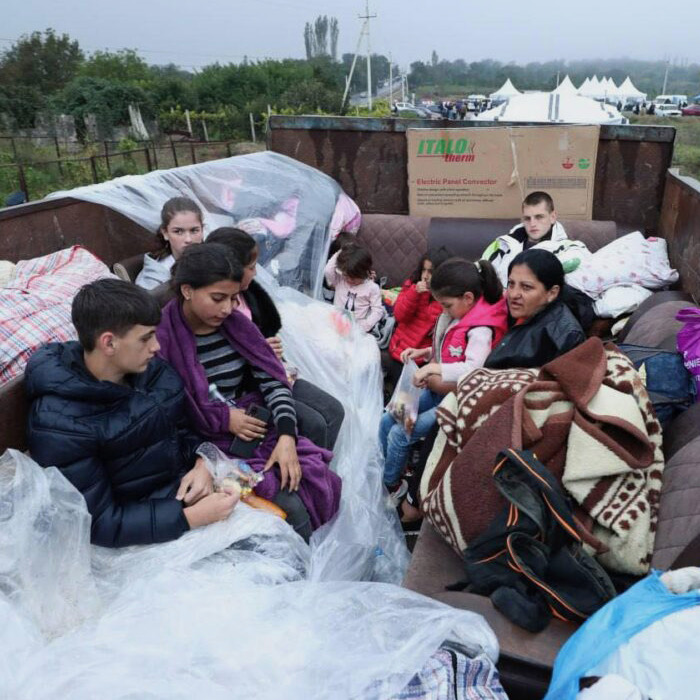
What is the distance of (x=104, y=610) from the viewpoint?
1427 mm

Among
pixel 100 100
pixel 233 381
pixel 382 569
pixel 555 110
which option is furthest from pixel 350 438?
pixel 100 100

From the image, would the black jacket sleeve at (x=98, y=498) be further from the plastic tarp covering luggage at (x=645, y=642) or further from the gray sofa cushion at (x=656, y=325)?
the gray sofa cushion at (x=656, y=325)

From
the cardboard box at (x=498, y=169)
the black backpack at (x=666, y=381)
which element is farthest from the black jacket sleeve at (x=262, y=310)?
the cardboard box at (x=498, y=169)

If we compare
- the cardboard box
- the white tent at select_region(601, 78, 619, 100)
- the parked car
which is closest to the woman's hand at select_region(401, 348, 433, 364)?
the cardboard box

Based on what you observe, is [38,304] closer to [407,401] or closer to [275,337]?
[275,337]

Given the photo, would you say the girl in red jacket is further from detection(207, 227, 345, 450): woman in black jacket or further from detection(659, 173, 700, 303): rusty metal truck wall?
detection(659, 173, 700, 303): rusty metal truck wall

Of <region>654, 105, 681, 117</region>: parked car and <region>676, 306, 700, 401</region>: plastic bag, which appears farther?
<region>654, 105, 681, 117</region>: parked car

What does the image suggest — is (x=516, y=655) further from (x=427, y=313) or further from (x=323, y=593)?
(x=427, y=313)

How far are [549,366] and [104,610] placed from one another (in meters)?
1.40

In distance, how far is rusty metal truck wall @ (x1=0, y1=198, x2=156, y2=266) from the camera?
2939 mm

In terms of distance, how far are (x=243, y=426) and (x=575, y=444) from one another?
42.7 inches

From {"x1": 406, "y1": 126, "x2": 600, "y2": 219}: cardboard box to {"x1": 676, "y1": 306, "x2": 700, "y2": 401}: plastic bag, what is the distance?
94.5 inches

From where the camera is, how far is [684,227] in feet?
11.4

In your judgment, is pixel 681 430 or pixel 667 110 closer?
pixel 681 430
